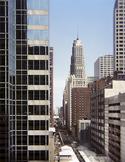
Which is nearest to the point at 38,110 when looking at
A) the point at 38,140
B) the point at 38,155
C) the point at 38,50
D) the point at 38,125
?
the point at 38,125

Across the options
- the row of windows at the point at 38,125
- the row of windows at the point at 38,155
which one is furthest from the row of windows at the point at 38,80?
the row of windows at the point at 38,155

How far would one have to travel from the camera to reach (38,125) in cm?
4803

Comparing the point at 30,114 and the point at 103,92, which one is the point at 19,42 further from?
the point at 103,92

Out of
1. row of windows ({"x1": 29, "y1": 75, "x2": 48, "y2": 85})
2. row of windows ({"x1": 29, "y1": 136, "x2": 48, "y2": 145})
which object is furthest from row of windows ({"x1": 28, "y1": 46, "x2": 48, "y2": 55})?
row of windows ({"x1": 29, "y1": 136, "x2": 48, "y2": 145})

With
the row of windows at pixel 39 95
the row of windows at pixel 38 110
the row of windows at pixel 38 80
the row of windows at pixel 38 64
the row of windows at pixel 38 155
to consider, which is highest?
the row of windows at pixel 38 64

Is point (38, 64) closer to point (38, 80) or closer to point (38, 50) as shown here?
point (38, 50)

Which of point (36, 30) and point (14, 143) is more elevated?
point (36, 30)

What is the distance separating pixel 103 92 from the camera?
491ft

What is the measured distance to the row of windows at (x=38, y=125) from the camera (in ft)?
157

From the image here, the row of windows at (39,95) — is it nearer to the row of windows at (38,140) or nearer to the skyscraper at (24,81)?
the skyscraper at (24,81)

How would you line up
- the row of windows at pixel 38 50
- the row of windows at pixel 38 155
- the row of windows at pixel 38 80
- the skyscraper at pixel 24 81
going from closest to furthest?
the row of windows at pixel 38 155 → the skyscraper at pixel 24 81 → the row of windows at pixel 38 80 → the row of windows at pixel 38 50

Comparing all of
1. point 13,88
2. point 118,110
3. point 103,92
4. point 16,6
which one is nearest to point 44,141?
point 13,88

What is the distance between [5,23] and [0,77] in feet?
17.7

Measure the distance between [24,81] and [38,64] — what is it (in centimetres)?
217
